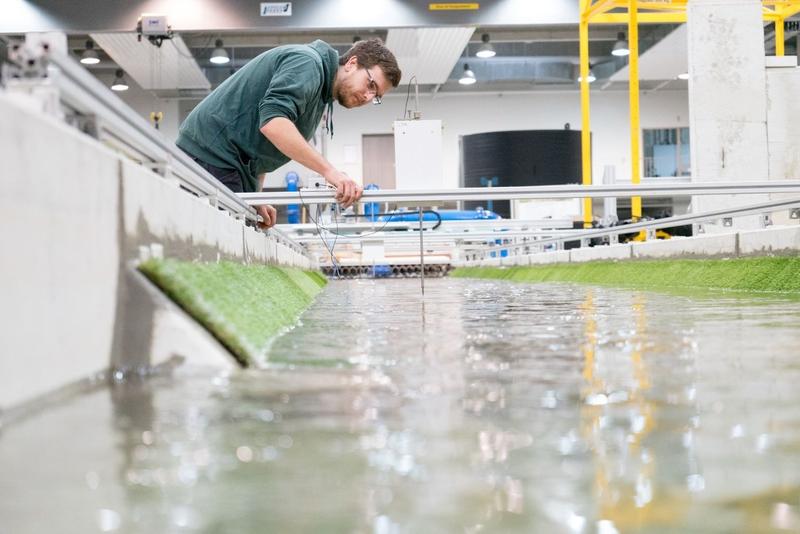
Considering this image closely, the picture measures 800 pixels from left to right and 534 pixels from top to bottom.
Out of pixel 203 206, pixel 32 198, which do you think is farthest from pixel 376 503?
pixel 203 206

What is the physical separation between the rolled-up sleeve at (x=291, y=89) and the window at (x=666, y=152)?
50.4 ft

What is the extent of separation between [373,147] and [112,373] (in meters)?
15.6

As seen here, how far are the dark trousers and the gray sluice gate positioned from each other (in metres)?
7.56

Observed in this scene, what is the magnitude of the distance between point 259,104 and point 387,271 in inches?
345

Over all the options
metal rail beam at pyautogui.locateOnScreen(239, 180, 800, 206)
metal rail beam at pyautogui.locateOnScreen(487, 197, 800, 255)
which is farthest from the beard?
metal rail beam at pyautogui.locateOnScreen(487, 197, 800, 255)

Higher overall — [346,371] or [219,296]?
[219,296]

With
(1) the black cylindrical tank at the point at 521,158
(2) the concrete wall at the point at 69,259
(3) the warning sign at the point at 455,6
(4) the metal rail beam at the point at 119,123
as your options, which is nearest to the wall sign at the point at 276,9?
(3) the warning sign at the point at 455,6

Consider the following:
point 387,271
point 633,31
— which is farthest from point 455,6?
point 387,271

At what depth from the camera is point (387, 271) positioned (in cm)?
1109

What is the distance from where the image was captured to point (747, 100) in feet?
20.9

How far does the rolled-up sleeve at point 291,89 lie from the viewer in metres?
2.19

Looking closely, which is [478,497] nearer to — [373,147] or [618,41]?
[618,41]

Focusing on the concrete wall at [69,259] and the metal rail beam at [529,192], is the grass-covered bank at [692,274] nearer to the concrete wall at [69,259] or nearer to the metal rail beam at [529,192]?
the metal rail beam at [529,192]

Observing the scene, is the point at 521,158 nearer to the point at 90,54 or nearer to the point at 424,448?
the point at 90,54
